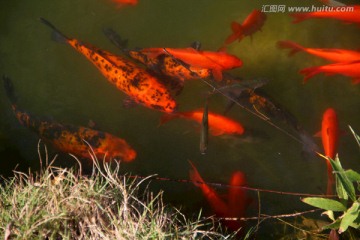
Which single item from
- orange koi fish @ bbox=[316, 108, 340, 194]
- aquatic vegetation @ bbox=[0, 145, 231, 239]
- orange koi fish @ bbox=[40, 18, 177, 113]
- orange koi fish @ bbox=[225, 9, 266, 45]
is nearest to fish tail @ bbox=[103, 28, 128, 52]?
orange koi fish @ bbox=[40, 18, 177, 113]

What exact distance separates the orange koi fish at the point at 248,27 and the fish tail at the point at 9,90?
2266 millimetres

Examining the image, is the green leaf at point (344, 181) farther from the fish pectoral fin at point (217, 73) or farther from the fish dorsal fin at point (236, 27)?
the fish dorsal fin at point (236, 27)

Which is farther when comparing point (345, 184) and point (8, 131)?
point (8, 131)

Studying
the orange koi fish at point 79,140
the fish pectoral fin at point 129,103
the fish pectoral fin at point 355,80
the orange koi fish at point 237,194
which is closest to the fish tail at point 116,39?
the fish pectoral fin at point 129,103

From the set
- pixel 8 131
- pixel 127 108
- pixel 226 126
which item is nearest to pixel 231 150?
pixel 226 126

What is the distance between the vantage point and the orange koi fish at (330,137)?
3.27m

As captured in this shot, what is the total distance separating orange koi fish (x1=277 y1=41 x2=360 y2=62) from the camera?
3.55 m

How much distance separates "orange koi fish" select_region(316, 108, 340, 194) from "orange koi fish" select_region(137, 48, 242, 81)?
Answer: 0.96m

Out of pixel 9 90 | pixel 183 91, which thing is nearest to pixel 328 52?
pixel 183 91

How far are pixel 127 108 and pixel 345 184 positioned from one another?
225 cm

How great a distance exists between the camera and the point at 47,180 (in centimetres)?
242

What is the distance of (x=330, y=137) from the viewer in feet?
10.8

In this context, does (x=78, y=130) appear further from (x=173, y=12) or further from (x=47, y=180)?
(x=173, y=12)

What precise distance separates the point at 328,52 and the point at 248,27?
82 centimetres
